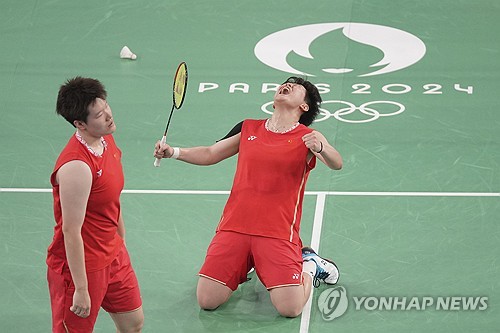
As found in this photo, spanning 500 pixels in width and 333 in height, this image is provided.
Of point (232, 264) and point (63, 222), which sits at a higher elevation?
point (63, 222)

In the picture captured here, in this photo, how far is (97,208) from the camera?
5.92m

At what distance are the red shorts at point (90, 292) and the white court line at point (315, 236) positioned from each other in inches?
59.4

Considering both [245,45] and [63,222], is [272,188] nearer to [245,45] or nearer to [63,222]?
[63,222]

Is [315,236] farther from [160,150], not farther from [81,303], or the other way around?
[81,303]

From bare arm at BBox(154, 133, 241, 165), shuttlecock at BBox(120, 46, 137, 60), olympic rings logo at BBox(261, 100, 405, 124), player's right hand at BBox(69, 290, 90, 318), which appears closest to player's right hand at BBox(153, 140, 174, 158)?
bare arm at BBox(154, 133, 241, 165)

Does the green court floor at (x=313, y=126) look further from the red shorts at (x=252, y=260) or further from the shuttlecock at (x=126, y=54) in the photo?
the red shorts at (x=252, y=260)

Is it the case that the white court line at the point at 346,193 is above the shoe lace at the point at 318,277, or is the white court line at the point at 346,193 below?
below

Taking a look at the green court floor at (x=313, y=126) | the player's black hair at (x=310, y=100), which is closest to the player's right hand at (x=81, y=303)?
the green court floor at (x=313, y=126)

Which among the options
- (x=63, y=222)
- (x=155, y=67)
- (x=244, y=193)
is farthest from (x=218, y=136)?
(x=63, y=222)

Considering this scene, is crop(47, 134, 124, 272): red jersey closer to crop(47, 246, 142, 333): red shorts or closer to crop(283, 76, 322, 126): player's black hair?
crop(47, 246, 142, 333): red shorts

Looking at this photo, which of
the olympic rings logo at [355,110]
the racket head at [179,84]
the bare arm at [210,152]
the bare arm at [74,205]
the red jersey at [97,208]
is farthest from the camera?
the olympic rings logo at [355,110]

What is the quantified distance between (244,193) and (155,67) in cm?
385

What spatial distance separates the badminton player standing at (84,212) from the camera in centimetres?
567

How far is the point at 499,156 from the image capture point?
31.0 feet
